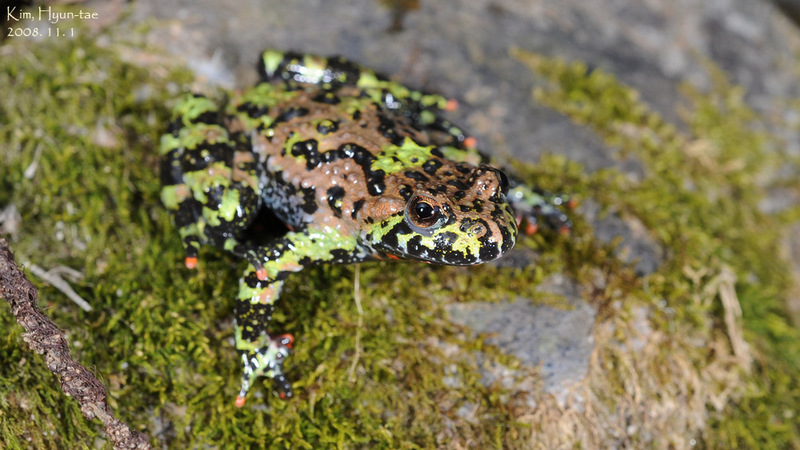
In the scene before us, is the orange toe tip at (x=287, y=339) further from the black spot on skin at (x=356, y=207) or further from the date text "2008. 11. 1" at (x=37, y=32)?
the date text "2008. 11. 1" at (x=37, y=32)

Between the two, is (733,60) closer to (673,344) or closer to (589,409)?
(673,344)

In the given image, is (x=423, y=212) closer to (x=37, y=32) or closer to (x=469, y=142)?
(x=469, y=142)

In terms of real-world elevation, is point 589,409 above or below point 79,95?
below

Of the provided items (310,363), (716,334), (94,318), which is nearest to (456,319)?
(310,363)

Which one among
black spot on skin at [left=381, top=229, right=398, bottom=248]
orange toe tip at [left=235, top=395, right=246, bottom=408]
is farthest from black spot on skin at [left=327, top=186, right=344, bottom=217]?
orange toe tip at [left=235, top=395, right=246, bottom=408]

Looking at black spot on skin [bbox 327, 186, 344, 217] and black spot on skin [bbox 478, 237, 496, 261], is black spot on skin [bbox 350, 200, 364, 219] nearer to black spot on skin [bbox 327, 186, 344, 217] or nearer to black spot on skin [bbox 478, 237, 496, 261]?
black spot on skin [bbox 327, 186, 344, 217]

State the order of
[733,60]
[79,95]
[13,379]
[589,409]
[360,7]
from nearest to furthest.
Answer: [13,379] < [589,409] < [79,95] < [360,7] < [733,60]

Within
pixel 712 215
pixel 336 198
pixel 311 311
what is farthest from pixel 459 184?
pixel 712 215
